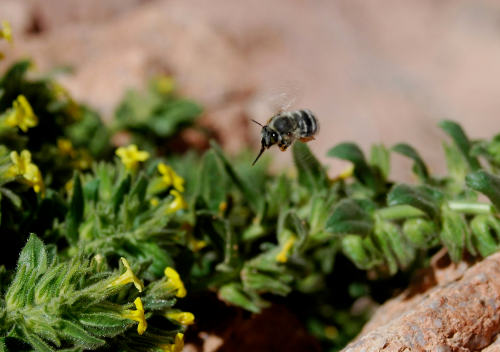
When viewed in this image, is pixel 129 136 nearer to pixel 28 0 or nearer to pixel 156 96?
pixel 156 96

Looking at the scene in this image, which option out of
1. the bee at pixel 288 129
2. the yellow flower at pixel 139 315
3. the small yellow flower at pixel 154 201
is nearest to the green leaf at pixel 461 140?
the bee at pixel 288 129

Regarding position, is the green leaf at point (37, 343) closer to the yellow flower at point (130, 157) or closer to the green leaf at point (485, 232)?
the yellow flower at point (130, 157)

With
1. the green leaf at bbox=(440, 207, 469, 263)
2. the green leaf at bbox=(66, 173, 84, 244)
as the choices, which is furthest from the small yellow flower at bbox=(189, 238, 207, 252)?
the green leaf at bbox=(440, 207, 469, 263)

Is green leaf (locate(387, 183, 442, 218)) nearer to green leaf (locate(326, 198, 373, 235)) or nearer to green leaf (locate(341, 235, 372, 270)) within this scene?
green leaf (locate(326, 198, 373, 235))

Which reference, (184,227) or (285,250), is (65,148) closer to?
(184,227)

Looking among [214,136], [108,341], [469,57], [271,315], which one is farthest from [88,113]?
[469,57]

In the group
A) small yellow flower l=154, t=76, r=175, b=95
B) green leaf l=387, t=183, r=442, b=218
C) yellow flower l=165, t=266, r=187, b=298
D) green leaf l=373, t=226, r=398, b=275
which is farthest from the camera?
small yellow flower l=154, t=76, r=175, b=95
